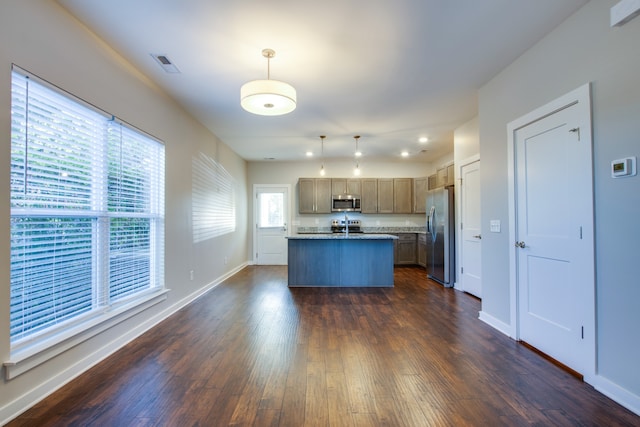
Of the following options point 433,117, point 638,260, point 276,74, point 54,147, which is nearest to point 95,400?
point 54,147

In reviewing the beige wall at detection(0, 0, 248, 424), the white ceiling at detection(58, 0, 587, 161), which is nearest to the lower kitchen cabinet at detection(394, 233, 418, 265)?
the white ceiling at detection(58, 0, 587, 161)

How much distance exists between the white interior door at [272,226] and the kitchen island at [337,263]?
7.75 feet

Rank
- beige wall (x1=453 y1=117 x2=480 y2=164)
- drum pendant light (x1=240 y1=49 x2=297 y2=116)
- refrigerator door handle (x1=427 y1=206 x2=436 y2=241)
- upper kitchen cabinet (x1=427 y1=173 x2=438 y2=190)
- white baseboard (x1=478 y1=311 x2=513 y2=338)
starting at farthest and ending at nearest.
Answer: upper kitchen cabinet (x1=427 y1=173 x2=438 y2=190) → refrigerator door handle (x1=427 y1=206 x2=436 y2=241) → beige wall (x1=453 y1=117 x2=480 y2=164) → white baseboard (x1=478 y1=311 x2=513 y2=338) → drum pendant light (x1=240 y1=49 x2=297 y2=116)

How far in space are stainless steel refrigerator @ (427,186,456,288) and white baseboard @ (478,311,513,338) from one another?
1.66m

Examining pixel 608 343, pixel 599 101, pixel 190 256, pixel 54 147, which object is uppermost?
pixel 599 101

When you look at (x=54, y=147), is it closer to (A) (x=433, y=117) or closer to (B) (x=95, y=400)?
(B) (x=95, y=400)

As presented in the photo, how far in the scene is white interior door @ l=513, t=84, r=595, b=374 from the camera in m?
2.06

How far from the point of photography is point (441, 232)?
5160 mm

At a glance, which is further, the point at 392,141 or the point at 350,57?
the point at 392,141

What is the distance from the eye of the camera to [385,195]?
7.17 meters

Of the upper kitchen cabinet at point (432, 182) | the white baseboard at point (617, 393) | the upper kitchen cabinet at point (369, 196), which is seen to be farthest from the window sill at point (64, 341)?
the upper kitchen cabinet at point (432, 182)

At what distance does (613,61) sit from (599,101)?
0.25 metres

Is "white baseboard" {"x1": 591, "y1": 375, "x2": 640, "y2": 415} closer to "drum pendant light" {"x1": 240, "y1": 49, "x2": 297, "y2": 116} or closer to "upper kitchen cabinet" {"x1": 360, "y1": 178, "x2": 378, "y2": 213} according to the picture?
"drum pendant light" {"x1": 240, "y1": 49, "x2": 297, "y2": 116}

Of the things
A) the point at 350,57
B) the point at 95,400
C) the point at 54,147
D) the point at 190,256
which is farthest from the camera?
the point at 190,256
